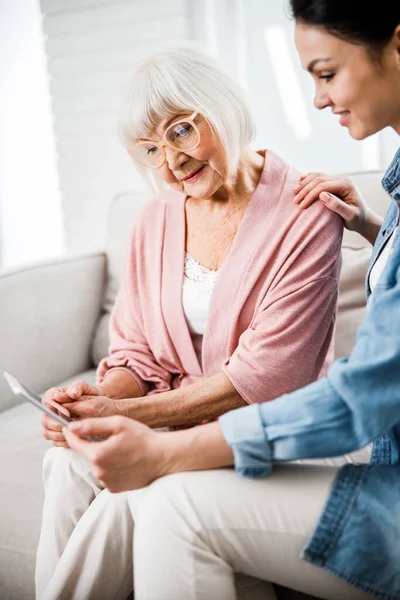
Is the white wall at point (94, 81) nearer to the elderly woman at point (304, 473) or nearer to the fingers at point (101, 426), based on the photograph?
the elderly woman at point (304, 473)

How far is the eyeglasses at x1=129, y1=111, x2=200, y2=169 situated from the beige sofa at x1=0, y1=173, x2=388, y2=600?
0.51 meters

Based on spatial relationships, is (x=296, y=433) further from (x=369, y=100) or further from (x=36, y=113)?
(x=36, y=113)

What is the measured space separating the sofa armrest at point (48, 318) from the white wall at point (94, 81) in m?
0.79

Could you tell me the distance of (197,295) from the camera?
4.46ft

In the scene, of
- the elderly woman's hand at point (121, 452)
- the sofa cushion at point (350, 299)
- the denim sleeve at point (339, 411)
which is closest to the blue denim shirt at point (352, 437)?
the denim sleeve at point (339, 411)

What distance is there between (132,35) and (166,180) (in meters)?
1.40

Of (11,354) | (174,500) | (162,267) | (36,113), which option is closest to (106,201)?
(36,113)

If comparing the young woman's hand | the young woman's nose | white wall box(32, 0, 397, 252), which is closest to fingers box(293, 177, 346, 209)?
the young woman's hand

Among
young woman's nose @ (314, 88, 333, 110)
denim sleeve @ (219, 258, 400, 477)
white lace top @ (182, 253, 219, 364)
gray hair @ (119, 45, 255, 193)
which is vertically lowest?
white lace top @ (182, 253, 219, 364)

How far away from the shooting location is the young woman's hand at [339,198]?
1.24 meters

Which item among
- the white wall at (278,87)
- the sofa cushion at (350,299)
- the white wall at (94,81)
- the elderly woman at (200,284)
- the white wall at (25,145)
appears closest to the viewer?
the elderly woman at (200,284)

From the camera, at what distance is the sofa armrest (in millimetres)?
1727

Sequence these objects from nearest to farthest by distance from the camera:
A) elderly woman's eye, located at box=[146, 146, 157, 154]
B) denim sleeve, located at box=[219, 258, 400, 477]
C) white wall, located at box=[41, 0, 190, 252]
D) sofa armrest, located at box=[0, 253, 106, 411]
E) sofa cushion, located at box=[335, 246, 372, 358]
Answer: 1. denim sleeve, located at box=[219, 258, 400, 477]
2. elderly woman's eye, located at box=[146, 146, 157, 154]
3. sofa cushion, located at box=[335, 246, 372, 358]
4. sofa armrest, located at box=[0, 253, 106, 411]
5. white wall, located at box=[41, 0, 190, 252]

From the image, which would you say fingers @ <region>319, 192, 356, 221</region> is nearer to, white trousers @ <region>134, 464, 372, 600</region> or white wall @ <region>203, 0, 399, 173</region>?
white trousers @ <region>134, 464, 372, 600</region>
